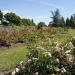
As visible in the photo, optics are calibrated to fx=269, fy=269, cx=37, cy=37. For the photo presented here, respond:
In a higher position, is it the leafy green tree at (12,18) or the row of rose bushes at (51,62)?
the leafy green tree at (12,18)

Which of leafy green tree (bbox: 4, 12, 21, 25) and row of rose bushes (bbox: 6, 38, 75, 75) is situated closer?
row of rose bushes (bbox: 6, 38, 75, 75)

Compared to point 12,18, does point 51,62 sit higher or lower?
lower

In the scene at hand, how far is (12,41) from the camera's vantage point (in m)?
17.1

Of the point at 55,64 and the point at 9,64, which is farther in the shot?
the point at 9,64

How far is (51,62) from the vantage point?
6.71m

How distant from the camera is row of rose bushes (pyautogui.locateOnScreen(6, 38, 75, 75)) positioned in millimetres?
6668

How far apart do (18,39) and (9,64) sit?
8.22 m

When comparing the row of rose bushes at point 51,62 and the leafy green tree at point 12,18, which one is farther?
the leafy green tree at point 12,18

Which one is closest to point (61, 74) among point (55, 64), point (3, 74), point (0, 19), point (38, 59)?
point (55, 64)

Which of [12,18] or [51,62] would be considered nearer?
[51,62]

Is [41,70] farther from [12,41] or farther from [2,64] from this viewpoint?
[12,41]

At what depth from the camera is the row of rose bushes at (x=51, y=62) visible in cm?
667

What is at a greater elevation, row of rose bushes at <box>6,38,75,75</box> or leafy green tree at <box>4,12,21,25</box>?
leafy green tree at <box>4,12,21,25</box>

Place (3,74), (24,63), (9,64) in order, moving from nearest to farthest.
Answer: (24,63) < (3,74) < (9,64)
